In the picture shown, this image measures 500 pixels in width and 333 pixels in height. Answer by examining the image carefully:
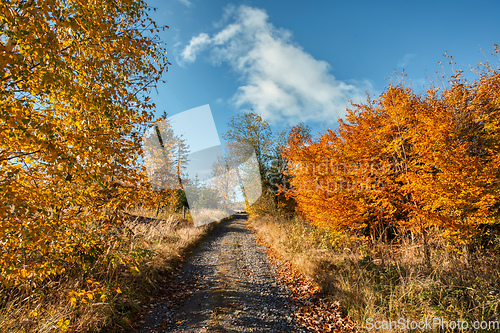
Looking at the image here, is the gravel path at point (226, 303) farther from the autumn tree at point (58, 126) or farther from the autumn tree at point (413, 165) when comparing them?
the autumn tree at point (413, 165)

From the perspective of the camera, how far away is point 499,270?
15.6ft

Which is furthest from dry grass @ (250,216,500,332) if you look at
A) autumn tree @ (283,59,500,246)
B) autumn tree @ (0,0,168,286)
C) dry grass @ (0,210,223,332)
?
autumn tree @ (0,0,168,286)

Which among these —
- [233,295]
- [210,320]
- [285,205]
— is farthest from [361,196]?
[285,205]

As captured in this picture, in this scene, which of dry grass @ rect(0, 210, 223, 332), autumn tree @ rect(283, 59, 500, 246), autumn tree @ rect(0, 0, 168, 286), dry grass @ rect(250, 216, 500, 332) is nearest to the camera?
autumn tree @ rect(0, 0, 168, 286)

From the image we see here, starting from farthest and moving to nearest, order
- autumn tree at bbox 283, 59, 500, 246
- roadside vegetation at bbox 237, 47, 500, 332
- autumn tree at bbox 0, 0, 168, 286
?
autumn tree at bbox 283, 59, 500, 246 < roadside vegetation at bbox 237, 47, 500, 332 < autumn tree at bbox 0, 0, 168, 286

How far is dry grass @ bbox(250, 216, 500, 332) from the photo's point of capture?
12.4ft

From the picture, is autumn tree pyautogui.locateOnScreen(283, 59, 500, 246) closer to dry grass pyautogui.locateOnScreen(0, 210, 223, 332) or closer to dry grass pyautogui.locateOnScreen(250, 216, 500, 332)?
dry grass pyautogui.locateOnScreen(250, 216, 500, 332)

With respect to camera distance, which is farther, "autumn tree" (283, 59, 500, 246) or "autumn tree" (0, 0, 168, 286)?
"autumn tree" (283, 59, 500, 246)

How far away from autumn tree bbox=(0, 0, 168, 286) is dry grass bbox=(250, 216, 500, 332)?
17.0 feet

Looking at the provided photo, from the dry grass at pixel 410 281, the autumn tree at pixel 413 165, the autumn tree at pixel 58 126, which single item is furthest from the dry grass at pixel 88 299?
the autumn tree at pixel 413 165

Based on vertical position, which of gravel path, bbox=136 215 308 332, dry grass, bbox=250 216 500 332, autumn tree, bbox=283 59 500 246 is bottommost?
gravel path, bbox=136 215 308 332

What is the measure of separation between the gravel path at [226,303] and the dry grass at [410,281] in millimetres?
1293

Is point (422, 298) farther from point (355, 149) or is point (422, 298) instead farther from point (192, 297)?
point (192, 297)

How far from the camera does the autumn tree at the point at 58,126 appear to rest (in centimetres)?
223
